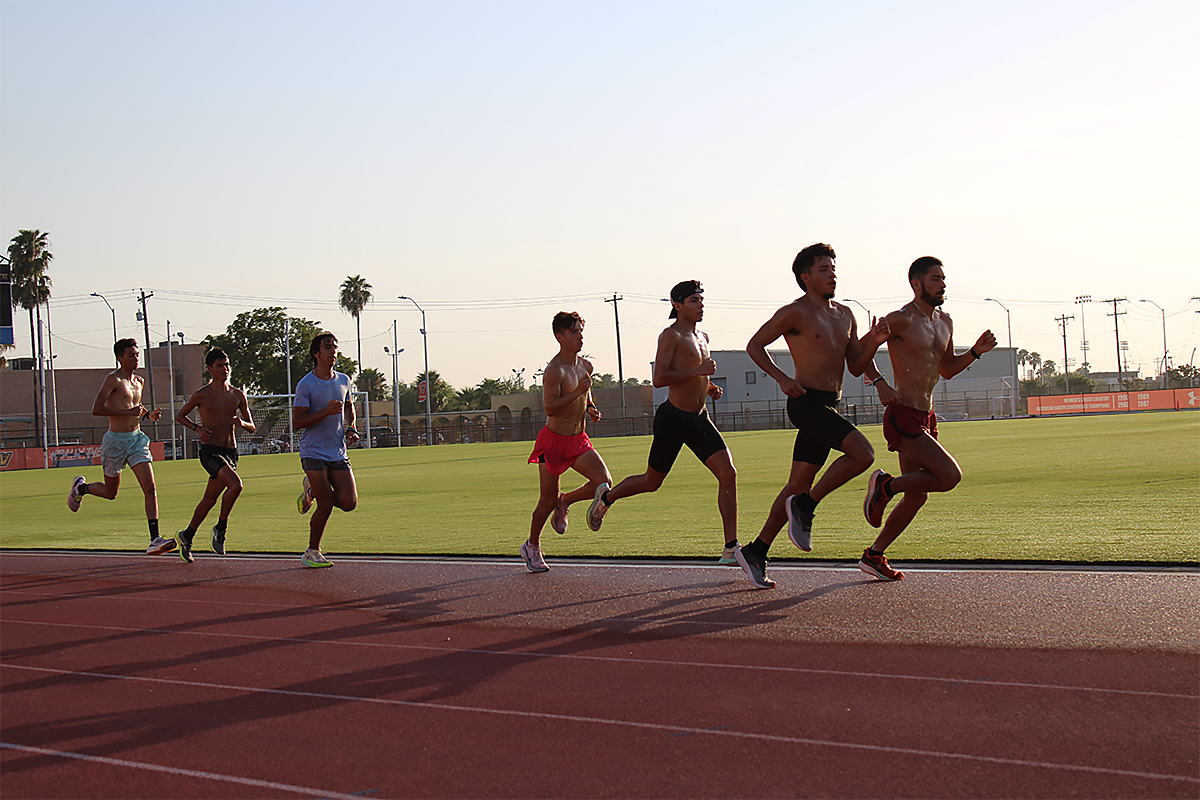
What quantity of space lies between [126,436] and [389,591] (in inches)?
206

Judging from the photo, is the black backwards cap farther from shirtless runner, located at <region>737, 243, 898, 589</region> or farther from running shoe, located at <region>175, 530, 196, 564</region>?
running shoe, located at <region>175, 530, 196, 564</region>

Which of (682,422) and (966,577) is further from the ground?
(682,422)

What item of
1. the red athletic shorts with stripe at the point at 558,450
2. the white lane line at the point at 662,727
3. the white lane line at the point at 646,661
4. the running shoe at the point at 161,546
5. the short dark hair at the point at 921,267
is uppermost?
the short dark hair at the point at 921,267

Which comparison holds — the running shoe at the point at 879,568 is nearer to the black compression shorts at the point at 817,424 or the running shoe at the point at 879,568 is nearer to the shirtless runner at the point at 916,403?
the shirtless runner at the point at 916,403

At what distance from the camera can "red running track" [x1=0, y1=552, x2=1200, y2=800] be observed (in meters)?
4.14

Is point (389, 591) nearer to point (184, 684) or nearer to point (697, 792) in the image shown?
point (184, 684)

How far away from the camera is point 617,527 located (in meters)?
12.8

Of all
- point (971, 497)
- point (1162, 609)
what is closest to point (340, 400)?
point (1162, 609)

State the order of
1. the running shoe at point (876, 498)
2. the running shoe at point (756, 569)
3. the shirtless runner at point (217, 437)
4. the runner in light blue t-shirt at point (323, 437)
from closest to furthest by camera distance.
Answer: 1. the running shoe at point (876, 498)
2. the running shoe at point (756, 569)
3. the runner in light blue t-shirt at point (323, 437)
4. the shirtless runner at point (217, 437)

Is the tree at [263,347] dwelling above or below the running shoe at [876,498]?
above

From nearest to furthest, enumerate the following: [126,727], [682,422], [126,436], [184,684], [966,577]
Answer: [126,727] < [184,684] < [966,577] < [682,422] < [126,436]

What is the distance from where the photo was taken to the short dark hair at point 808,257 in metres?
7.84

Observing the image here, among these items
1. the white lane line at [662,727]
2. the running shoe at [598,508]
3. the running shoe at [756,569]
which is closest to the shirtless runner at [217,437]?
the running shoe at [598,508]

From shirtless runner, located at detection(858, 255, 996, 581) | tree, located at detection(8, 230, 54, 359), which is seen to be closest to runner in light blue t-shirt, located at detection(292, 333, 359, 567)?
shirtless runner, located at detection(858, 255, 996, 581)
